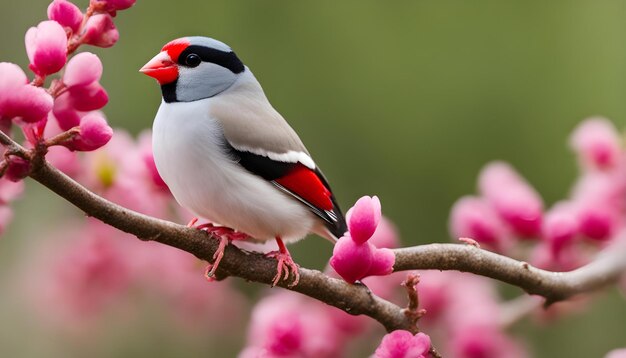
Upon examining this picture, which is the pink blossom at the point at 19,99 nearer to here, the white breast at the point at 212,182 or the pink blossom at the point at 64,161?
the white breast at the point at 212,182

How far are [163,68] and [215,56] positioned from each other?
0.12 metres

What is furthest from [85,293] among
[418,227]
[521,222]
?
[418,227]

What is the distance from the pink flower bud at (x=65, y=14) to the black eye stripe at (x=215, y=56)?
40 cm

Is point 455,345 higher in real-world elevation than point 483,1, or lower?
lower

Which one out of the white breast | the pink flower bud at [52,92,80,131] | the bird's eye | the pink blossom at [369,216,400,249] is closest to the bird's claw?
the white breast

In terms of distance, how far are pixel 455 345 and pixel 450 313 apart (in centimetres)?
21

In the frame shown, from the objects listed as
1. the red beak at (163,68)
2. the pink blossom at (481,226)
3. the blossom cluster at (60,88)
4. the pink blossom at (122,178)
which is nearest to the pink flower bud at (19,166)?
the blossom cluster at (60,88)

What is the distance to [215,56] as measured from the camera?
1.77 metres

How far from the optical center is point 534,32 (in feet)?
22.8

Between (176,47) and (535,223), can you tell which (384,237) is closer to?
(535,223)

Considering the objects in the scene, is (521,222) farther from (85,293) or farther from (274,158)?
(85,293)

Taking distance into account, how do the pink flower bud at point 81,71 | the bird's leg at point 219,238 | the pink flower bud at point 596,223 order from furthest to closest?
the pink flower bud at point 596,223, the bird's leg at point 219,238, the pink flower bud at point 81,71

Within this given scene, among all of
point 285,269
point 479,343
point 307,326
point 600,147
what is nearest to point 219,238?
point 285,269

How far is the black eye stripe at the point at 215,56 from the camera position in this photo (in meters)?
1.74
